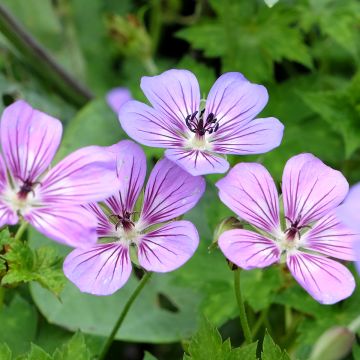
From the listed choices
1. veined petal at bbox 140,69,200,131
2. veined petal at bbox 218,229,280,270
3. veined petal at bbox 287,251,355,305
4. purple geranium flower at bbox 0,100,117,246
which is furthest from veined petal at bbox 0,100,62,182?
veined petal at bbox 287,251,355,305

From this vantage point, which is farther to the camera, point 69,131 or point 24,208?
point 69,131

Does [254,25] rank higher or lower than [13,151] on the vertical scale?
higher

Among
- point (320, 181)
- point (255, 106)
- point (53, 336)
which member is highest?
point (255, 106)

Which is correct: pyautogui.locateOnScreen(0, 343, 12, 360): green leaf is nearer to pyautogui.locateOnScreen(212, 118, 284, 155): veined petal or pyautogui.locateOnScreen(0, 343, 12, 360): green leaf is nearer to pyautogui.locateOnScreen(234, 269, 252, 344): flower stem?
pyautogui.locateOnScreen(234, 269, 252, 344): flower stem

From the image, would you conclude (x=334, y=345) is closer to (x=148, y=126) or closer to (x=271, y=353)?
(x=271, y=353)

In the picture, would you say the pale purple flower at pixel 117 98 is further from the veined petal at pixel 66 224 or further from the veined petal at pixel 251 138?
the veined petal at pixel 66 224

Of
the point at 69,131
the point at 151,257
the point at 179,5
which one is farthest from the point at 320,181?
the point at 179,5

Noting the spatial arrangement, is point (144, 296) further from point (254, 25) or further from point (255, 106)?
point (254, 25)
